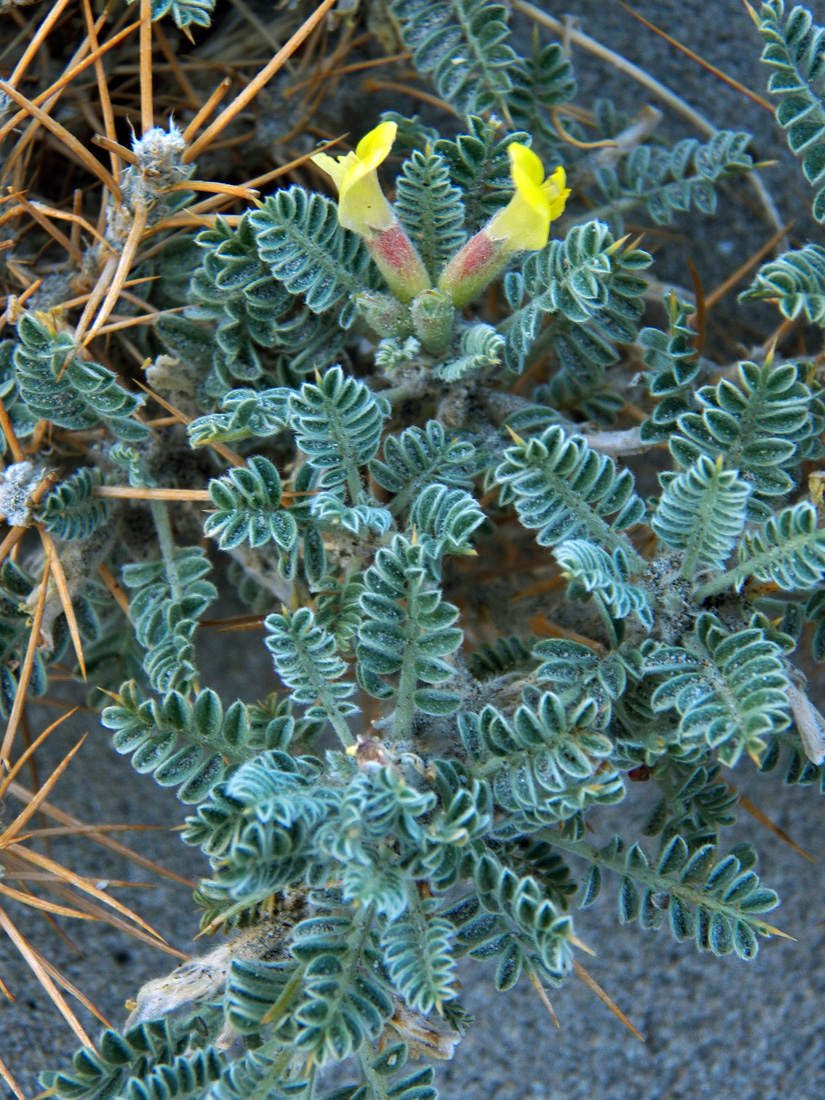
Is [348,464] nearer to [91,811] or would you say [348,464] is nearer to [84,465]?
[84,465]

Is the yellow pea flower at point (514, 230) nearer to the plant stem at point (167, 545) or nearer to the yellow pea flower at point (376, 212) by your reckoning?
the yellow pea flower at point (376, 212)

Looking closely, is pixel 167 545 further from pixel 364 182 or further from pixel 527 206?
pixel 527 206

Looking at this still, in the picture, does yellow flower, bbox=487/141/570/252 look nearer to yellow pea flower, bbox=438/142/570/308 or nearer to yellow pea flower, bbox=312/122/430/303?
yellow pea flower, bbox=438/142/570/308

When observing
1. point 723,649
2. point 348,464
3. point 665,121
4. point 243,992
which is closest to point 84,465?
point 348,464

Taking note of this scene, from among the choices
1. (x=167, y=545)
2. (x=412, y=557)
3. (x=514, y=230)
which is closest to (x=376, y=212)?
(x=514, y=230)

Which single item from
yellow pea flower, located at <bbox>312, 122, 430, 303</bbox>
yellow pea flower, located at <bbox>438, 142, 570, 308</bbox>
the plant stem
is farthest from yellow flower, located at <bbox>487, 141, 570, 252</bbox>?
the plant stem

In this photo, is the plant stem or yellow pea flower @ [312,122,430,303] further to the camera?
the plant stem

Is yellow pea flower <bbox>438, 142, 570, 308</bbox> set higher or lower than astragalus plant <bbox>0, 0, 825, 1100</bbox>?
higher
